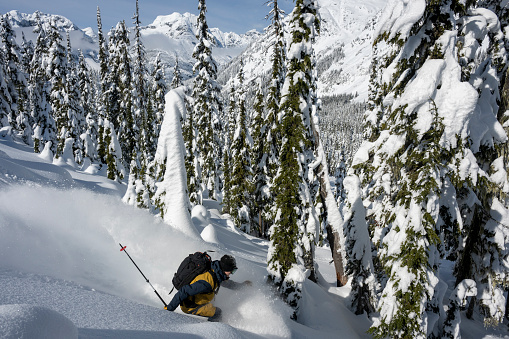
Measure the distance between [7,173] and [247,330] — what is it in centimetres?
693

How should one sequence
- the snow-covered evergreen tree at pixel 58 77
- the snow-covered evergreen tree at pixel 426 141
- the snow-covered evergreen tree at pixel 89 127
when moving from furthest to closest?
the snow-covered evergreen tree at pixel 89 127
the snow-covered evergreen tree at pixel 58 77
the snow-covered evergreen tree at pixel 426 141

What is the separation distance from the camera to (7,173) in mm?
6863

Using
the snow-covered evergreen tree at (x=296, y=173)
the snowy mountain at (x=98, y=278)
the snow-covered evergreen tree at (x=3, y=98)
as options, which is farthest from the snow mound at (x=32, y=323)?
the snow-covered evergreen tree at (x=3, y=98)

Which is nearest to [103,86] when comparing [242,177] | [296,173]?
[242,177]

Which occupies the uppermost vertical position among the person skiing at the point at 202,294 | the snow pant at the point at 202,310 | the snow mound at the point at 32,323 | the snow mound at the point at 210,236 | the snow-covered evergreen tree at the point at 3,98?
the snow-covered evergreen tree at the point at 3,98

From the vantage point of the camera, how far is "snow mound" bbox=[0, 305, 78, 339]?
Result: 1.86 meters

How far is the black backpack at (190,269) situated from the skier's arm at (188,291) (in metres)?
0.15

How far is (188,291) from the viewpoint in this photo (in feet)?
14.9

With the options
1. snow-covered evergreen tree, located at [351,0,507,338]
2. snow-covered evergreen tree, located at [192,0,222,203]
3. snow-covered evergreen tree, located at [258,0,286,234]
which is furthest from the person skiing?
snow-covered evergreen tree, located at [192,0,222,203]

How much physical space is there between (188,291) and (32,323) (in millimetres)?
2777

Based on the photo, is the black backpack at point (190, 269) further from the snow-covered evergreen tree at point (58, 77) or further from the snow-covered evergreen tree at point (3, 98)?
the snow-covered evergreen tree at point (58, 77)

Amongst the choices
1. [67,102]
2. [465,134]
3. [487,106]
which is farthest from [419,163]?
[67,102]

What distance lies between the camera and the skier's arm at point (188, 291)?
450cm

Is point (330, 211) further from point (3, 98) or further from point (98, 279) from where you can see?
point (3, 98)
